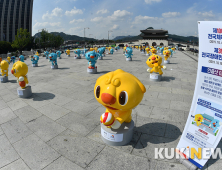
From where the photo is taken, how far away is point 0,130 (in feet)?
17.0

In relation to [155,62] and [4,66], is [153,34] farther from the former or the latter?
[4,66]

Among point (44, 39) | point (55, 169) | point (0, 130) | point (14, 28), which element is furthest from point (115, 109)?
point (14, 28)

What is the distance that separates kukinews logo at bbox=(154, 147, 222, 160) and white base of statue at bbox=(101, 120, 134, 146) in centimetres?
85

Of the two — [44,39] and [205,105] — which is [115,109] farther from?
[44,39]

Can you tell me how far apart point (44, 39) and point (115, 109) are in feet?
207

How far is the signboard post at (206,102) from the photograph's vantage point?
291 cm

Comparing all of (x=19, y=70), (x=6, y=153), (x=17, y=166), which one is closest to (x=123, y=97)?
(x=17, y=166)

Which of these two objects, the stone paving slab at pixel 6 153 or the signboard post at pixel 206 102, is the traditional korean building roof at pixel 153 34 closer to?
the signboard post at pixel 206 102

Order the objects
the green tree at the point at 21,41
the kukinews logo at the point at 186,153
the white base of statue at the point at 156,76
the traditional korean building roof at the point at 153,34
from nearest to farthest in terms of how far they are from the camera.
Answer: the kukinews logo at the point at 186,153 < the white base of statue at the point at 156,76 < the green tree at the point at 21,41 < the traditional korean building roof at the point at 153,34

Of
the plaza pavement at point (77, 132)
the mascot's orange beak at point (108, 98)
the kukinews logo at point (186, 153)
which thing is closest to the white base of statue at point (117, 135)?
the plaza pavement at point (77, 132)

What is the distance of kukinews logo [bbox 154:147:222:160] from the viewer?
3.27 meters

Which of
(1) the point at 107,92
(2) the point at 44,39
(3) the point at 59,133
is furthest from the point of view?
(2) the point at 44,39

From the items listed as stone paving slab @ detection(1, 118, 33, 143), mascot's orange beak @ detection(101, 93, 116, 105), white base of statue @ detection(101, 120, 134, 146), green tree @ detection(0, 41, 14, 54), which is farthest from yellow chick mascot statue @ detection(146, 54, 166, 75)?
green tree @ detection(0, 41, 14, 54)

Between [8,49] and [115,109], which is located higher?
[8,49]
